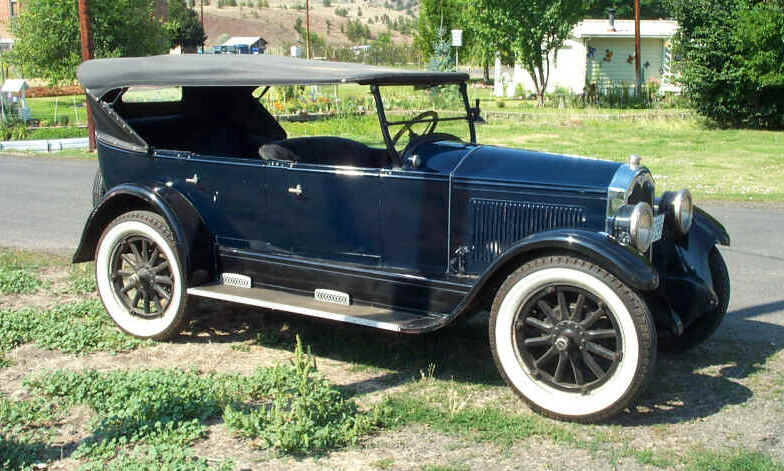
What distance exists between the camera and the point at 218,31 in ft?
298

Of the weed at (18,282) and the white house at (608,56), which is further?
the white house at (608,56)

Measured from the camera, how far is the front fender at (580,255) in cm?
376

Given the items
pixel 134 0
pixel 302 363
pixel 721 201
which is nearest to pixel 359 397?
pixel 302 363

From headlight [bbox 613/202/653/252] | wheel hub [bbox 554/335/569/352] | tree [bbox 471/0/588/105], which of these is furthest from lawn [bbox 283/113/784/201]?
tree [bbox 471/0/588/105]

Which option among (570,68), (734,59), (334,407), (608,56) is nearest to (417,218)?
(334,407)

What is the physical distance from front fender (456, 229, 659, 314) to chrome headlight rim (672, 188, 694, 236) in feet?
2.85

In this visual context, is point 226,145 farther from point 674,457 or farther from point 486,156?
point 674,457

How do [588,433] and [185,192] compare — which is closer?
[588,433]

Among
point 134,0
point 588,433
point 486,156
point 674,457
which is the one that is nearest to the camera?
point 674,457

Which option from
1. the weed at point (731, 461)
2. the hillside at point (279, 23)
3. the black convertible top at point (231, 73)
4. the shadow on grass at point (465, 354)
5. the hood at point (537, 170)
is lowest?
the weed at point (731, 461)

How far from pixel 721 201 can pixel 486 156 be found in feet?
24.3

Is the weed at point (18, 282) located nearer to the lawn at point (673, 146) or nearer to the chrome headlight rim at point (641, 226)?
the lawn at point (673, 146)

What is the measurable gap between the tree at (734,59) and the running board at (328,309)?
1845 centimetres

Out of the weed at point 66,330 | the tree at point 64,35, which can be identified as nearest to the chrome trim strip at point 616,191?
the weed at point 66,330
